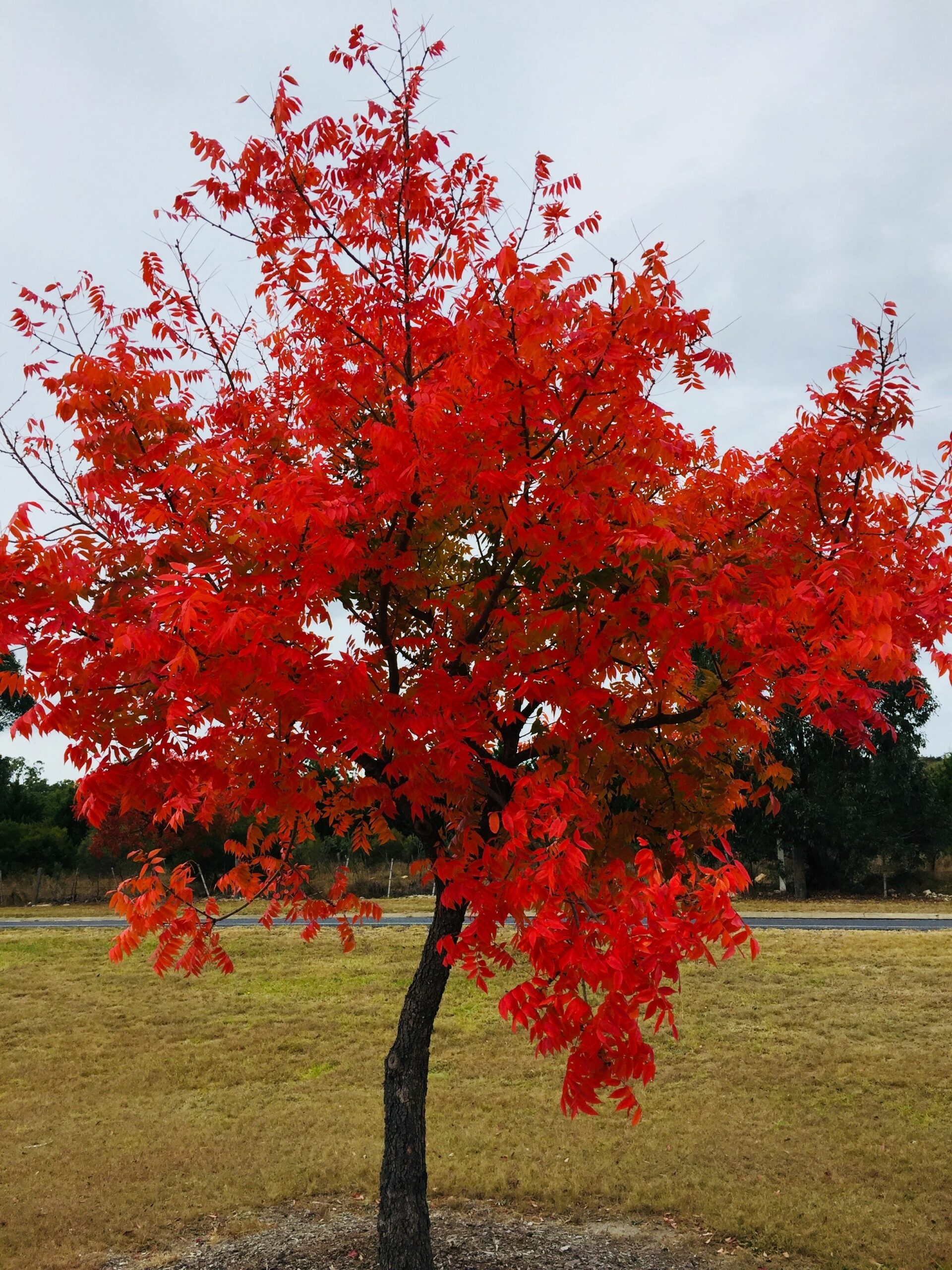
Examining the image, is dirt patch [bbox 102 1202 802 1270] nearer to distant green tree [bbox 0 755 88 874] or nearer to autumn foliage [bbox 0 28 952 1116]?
autumn foliage [bbox 0 28 952 1116]

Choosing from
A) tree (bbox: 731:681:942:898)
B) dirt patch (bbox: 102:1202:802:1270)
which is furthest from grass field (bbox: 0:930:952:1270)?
tree (bbox: 731:681:942:898)

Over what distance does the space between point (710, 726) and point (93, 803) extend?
4188 millimetres

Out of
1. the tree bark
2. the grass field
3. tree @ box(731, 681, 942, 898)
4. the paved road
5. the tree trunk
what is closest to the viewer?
Result: the tree trunk

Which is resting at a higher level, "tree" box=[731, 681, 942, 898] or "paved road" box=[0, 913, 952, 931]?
"tree" box=[731, 681, 942, 898]

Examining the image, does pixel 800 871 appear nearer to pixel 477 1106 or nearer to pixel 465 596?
pixel 477 1106

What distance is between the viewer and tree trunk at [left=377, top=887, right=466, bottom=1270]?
22.4ft

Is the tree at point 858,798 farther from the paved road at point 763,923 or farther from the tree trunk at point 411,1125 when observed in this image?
the tree trunk at point 411,1125

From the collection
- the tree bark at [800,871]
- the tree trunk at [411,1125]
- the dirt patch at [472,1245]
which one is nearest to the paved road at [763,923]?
the tree bark at [800,871]

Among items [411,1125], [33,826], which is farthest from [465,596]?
[33,826]

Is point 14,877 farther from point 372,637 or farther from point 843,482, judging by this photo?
point 843,482

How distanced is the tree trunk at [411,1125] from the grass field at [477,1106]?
7.76 ft

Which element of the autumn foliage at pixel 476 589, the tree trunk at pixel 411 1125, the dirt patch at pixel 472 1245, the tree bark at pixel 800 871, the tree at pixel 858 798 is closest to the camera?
the autumn foliage at pixel 476 589

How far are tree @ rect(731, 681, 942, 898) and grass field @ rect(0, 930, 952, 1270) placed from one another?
10.4 m

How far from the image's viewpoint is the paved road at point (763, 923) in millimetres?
21281
